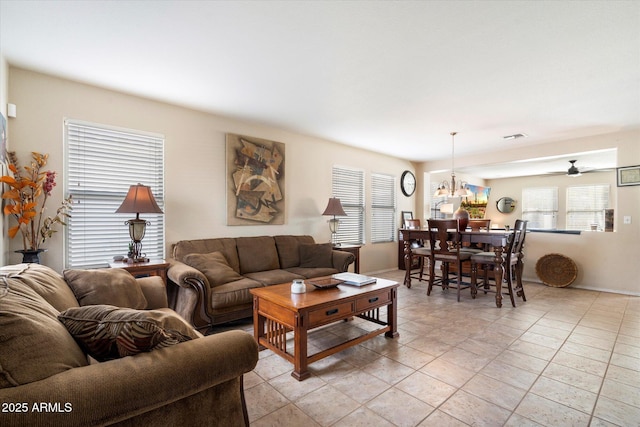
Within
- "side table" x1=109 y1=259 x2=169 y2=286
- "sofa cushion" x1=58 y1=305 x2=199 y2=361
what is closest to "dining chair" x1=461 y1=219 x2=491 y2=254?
"side table" x1=109 y1=259 x2=169 y2=286

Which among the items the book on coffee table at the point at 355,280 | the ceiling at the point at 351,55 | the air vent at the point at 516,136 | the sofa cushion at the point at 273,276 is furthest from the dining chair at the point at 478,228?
the sofa cushion at the point at 273,276

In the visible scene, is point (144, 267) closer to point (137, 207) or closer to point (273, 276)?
point (137, 207)

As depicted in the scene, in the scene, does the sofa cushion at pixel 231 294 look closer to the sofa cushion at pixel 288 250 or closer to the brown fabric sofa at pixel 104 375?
the sofa cushion at pixel 288 250

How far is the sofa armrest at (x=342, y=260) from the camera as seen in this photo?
12.6ft

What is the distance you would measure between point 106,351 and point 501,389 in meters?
2.26

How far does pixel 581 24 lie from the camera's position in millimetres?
1969

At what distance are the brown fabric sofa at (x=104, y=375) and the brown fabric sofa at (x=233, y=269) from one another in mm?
1436

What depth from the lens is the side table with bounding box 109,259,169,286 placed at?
103 inches

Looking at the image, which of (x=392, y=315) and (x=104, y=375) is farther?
(x=392, y=315)

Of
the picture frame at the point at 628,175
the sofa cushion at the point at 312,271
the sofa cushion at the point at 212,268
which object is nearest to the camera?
the sofa cushion at the point at 212,268

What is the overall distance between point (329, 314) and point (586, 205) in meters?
9.02

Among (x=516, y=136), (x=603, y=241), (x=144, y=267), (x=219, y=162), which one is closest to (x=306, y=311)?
(x=144, y=267)

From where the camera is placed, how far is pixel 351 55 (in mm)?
2383

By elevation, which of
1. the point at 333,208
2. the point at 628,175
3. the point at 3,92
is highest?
the point at 3,92
